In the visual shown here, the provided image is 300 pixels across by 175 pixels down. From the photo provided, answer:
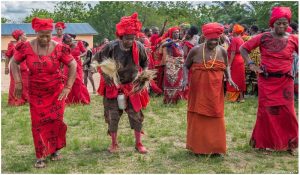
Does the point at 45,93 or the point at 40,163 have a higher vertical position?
the point at 45,93

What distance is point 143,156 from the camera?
6773mm

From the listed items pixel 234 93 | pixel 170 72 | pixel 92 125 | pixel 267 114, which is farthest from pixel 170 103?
pixel 267 114

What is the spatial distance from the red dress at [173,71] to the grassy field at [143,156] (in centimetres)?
112

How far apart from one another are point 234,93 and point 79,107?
11.9 feet

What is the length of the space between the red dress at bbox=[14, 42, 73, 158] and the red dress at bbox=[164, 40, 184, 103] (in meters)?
4.93

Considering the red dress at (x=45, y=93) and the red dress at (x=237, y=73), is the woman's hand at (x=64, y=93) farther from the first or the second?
the red dress at (x=237, y=73)

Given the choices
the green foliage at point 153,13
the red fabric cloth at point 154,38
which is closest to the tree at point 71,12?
the green foliage at point 153,13

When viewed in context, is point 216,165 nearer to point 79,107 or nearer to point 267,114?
point 267,114

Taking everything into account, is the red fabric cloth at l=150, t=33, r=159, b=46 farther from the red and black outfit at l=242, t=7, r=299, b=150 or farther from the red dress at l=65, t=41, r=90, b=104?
the red and black outfit at l=242, t=7, r=299, b=150

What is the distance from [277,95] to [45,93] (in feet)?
9.84

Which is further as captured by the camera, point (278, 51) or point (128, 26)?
point (278, 51)

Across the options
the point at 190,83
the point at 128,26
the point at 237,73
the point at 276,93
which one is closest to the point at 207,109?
the point at 190,83

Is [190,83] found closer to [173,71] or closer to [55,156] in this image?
[55,156]

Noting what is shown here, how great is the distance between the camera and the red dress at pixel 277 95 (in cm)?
670
